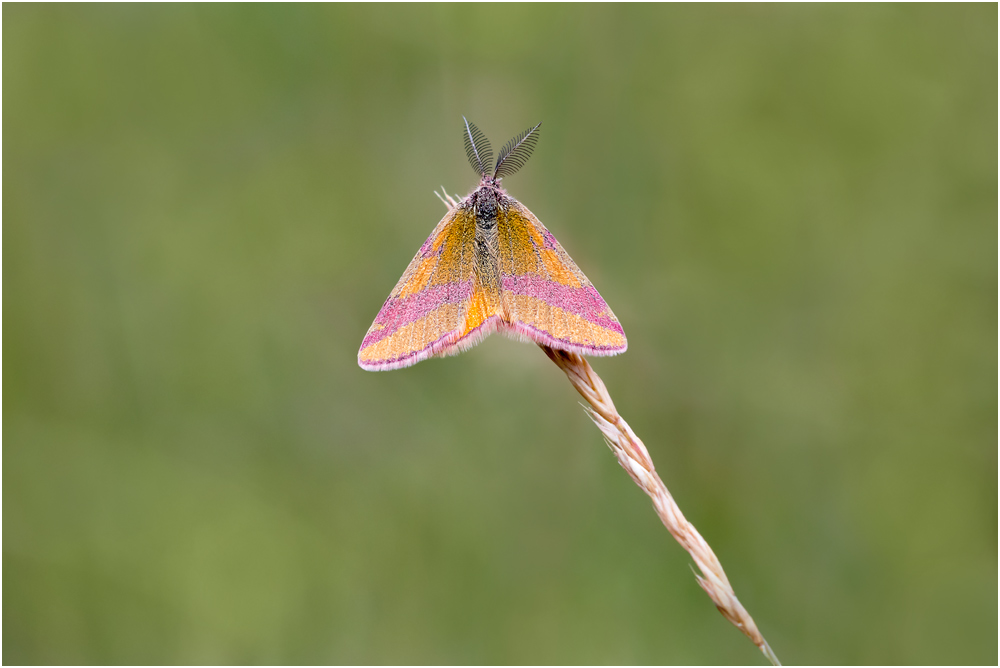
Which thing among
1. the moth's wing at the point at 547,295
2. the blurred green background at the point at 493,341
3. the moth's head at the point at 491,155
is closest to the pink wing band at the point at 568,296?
the moth's wing at the point at 547,295

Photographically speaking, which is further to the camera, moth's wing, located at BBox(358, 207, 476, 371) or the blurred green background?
the blurred green background

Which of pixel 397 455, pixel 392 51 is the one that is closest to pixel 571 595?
pixel 397 455

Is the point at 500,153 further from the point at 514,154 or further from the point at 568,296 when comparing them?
the point at 568,296

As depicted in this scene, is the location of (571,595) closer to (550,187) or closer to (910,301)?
(550,187)

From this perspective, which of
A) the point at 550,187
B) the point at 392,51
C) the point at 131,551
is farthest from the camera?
the point at 392,51

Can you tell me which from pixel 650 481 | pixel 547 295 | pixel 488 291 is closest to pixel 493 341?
pixel 488 291

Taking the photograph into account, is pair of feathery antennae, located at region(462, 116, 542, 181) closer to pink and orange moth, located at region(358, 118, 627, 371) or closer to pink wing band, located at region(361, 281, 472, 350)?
pink and orange moth, located at region(358, 118, 627, 371)

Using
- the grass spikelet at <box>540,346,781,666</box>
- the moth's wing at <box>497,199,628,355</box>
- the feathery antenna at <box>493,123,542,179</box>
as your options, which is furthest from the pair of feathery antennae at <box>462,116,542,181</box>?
the grass spikelet at <box>540,346,781,666</box>
